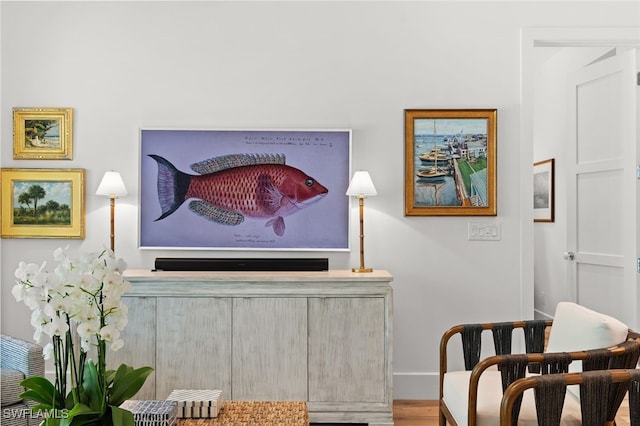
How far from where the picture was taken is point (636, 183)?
11.6 ft

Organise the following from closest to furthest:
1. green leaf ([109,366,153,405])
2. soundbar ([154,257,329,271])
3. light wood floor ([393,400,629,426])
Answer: green leaf ([109,366,153,405]), light wood floor ([393,400,629,426]), soundbar ([154,257,329,271])

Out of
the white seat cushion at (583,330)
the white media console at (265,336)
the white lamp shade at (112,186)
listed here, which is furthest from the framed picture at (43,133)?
the white seat cushion at (583,330)

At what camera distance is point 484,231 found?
11.6 ft

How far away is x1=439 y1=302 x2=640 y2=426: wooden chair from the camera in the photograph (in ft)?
6.63

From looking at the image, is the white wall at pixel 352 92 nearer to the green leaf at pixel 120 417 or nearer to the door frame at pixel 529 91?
the door frame at pixel 529 91

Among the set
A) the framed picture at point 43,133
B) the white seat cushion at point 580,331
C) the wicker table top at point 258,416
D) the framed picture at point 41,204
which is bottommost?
the wicker table top at point 258,416

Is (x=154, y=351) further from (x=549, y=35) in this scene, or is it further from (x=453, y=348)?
(x=549, y=35)

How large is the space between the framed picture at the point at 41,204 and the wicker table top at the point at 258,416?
1.91 meters

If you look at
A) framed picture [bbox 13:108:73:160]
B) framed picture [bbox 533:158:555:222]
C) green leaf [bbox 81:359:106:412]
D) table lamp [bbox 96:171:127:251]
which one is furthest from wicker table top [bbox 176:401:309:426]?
framed picture [bbox 533:158:555:222]

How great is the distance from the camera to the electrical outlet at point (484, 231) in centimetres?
354

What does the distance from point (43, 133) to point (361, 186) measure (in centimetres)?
209

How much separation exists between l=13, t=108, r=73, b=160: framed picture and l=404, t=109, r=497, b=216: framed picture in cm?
219

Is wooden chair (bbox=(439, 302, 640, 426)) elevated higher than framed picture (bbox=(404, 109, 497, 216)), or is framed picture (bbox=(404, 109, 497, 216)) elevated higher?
framed picture (bbox=(404, 109, 497, 216))

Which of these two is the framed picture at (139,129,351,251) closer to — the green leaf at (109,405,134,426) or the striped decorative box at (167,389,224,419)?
the striped decorative box at (167,389,224,419)
